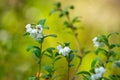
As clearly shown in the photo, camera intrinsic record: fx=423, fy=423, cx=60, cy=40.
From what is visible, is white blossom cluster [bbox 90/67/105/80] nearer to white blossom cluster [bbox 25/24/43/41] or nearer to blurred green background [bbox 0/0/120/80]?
white blossom cluster [bbox 25/24/43/41]

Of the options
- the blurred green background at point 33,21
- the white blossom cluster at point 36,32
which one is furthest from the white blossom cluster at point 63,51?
the blurred green background at point 33,21

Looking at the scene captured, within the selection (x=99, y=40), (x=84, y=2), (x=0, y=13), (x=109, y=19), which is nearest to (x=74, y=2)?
(x=84, y=2)

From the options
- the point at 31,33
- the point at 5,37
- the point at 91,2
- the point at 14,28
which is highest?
the point at 91,2

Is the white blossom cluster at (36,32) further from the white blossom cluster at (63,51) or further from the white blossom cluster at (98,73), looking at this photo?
the white blossom cluster at (98,73)

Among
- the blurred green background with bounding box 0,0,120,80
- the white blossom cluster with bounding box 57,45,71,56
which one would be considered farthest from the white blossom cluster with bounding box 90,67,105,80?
the blurred green background with bounding box 0,0,120,80

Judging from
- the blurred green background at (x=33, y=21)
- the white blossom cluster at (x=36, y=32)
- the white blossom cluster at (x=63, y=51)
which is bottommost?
the white blossom cluster at (x=63, y=51)

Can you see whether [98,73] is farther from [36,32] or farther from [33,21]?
[33,21]

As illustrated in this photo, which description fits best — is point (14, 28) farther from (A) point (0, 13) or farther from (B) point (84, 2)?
(B) point (84, 2)

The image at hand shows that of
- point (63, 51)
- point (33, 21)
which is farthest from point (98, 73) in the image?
point (33, 21)
